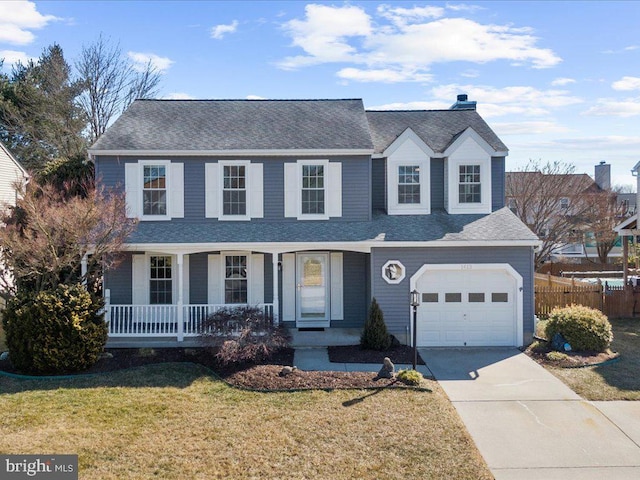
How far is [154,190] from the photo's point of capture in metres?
14.9

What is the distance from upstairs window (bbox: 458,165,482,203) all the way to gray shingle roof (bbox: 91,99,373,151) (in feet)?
10.2

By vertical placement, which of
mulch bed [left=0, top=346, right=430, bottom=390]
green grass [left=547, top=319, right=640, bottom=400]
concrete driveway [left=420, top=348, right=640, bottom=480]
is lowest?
concrete driveway [left=420, top=348, right=640, bottom=480]

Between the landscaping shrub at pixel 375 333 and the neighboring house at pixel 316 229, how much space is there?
629mm

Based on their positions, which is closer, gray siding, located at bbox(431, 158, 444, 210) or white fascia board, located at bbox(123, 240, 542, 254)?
white fascia board, located at bbox(123, 240, 542, 254)

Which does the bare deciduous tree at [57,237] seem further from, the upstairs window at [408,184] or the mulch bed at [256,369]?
the upstairs window at [408,184]

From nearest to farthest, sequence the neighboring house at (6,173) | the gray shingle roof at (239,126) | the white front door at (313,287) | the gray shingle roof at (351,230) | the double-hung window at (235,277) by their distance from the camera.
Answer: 1. the gray shingle roof at (351,230)
2. the gray shingle roof at (239,126)
3. the double-hung window at (235,277)
4. the white front door at (313,287)
5. the neighboring house at (6,173)

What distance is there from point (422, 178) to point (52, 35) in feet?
93.2

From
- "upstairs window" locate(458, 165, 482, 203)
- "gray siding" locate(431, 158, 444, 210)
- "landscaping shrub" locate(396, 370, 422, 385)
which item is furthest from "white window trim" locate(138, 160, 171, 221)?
"upstairs window" locate(458, 165, 482, 203)

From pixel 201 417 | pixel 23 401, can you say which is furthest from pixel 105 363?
pixel 201 417

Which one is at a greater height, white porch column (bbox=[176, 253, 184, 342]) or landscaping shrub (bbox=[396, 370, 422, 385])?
white porch column (bbox=[176, 253, 184, 342])

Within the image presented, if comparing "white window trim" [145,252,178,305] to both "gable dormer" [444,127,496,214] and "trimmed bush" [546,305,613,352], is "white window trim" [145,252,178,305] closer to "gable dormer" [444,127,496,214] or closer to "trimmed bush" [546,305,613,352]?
"gable dormer" [444,127,496,214]

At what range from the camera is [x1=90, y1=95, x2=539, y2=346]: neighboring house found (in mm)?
14070

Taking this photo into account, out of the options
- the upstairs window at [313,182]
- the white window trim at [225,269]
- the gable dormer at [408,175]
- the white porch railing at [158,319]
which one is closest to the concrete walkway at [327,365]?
the white porch railing at [158,319]

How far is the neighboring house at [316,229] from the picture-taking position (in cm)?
1407
